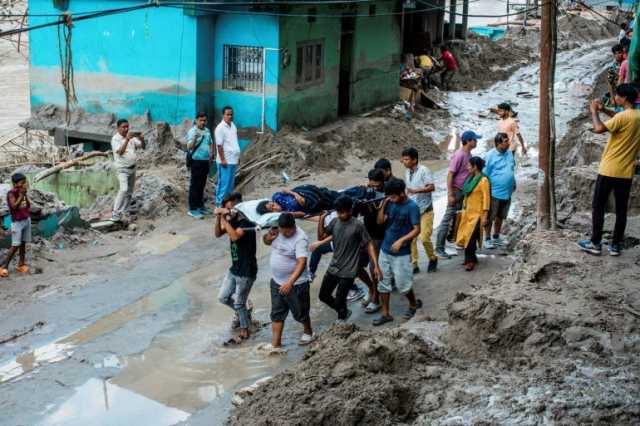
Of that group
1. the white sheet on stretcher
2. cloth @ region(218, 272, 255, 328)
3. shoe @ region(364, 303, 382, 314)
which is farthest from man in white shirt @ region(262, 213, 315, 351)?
shoe @ region(364, 303, 382, 314)

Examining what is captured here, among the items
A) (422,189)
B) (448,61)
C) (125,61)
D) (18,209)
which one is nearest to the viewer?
(422,189)

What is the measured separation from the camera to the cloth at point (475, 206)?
10.5 metres

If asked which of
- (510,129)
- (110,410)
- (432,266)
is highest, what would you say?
(510,129)

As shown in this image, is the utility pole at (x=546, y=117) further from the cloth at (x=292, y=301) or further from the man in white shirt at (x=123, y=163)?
the man in white shirt at (x=123, y=163)

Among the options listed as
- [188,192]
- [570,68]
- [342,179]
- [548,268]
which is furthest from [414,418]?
[570,68]

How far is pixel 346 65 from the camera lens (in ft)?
68.9

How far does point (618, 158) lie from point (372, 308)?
10.8ft

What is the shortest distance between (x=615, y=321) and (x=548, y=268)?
4.41 feet

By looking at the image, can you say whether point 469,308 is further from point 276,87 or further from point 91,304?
point 276,87

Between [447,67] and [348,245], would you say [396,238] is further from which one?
[447,67]

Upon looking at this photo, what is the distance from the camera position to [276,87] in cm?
1750

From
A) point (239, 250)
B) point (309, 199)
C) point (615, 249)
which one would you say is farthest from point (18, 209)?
point (615, 249)

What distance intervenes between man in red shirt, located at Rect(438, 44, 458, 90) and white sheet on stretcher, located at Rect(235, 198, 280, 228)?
1786 cm

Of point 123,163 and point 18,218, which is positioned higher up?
point 123,163
